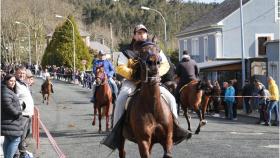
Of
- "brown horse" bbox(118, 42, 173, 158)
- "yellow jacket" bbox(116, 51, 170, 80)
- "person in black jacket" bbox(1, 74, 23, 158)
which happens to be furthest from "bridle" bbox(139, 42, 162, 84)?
"person in black jacket" bbox(1, 74, 23, 158)

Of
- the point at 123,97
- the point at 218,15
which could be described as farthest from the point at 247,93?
the point at 218,15

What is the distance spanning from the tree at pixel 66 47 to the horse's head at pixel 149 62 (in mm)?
73612

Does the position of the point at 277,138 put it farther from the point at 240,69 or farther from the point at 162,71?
the point at 240,69

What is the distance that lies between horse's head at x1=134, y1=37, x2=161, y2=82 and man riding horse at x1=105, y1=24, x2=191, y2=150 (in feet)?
0.99

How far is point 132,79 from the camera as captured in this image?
937 centimetres

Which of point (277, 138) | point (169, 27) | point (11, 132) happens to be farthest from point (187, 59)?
point (169, 27)

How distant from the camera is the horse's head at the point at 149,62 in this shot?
8.32 metres

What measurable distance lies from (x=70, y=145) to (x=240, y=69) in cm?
1947

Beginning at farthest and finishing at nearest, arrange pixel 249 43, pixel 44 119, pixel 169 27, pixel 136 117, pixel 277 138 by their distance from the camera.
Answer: pixel 169 27 < pixel 249 43 < pixel 44 119 < pixel 277 138 < pixel 136 117

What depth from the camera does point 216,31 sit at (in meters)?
53.4

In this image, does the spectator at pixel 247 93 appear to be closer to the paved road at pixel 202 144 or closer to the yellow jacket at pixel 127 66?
the paved road at pixel 202 144

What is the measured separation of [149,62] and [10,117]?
373 cm

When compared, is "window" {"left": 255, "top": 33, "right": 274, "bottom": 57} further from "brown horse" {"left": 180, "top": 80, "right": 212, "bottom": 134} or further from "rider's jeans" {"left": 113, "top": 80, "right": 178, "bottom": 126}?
"rider's jeans" {"left": 113, "top": 80, "right": 178, "bottom": 126}

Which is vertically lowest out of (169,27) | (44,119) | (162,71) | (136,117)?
(44,119)
